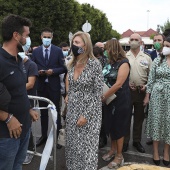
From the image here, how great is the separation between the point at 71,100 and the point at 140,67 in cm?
173

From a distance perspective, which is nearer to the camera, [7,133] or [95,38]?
[7,133]

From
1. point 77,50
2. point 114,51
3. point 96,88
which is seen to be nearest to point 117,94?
point 114,51

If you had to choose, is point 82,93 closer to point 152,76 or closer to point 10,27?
point 10,27

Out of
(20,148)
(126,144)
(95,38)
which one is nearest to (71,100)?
(20,148)

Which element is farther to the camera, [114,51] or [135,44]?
[135,44]

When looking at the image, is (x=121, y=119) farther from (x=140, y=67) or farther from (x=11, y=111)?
(x=11, y=111)

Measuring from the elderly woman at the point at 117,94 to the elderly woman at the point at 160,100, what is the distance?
0.44 m

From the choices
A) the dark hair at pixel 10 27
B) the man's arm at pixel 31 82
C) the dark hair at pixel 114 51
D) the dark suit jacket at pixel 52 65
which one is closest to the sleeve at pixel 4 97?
the dark hair at pixel 10 27

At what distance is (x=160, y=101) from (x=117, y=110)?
69 cm

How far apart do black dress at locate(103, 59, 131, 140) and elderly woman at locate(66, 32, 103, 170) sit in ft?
2.19

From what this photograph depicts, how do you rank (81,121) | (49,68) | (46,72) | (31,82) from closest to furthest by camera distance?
(81,121) < (31,82) < (46,72) < (49,68)

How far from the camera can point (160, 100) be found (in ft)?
12.2

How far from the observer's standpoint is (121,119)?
3.60 m

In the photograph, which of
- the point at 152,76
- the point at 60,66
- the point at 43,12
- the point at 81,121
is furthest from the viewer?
the point at 43,12
